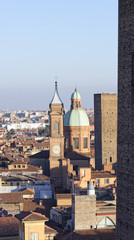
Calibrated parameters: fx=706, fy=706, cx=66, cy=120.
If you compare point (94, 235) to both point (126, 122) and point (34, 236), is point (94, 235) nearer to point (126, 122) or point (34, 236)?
point (34, 236)

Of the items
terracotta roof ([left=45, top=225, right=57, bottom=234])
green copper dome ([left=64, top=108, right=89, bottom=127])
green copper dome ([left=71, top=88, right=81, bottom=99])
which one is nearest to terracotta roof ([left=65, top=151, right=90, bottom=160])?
green copper dome ([left=64, top=108, right=89, bottom=127])

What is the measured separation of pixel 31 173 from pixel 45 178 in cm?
222

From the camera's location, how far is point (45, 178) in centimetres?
3597

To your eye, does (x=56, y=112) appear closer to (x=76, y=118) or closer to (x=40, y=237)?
(x=76, y=118)

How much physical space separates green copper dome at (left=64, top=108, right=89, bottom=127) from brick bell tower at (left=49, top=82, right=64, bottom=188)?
4.28 metres

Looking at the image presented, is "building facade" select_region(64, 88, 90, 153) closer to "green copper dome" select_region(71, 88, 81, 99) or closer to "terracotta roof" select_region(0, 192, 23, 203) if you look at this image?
"green copper dome" select_region(71, 88, 81, 99)

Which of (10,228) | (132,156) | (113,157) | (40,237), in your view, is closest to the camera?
(132,156)

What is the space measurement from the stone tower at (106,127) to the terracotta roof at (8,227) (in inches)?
881

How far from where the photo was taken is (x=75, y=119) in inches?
1630

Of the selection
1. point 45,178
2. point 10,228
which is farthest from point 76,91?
point 10,228

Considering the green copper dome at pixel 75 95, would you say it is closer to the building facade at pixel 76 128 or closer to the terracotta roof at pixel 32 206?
the building facade at pixel 76 128

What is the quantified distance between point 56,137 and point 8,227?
1545cm

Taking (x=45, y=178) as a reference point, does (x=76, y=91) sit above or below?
above

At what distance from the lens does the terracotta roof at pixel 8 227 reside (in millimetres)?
20720
